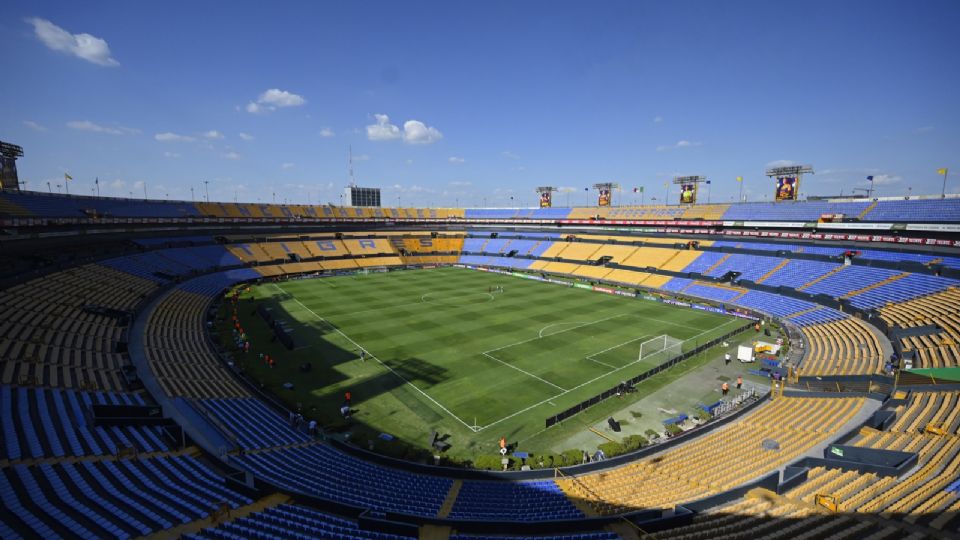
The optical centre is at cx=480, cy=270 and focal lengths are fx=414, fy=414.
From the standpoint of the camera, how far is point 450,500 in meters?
16.8

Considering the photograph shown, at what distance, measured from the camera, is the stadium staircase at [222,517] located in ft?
35.8

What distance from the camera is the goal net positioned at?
34938 millimetres

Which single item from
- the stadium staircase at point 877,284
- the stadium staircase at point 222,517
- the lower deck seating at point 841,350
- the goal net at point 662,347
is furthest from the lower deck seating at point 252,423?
the stadium staircase at point 877,284

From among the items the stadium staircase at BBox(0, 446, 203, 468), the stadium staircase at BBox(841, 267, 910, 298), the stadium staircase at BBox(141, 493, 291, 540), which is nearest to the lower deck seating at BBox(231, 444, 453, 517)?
the stadium staircase at BBox(141, 493, 291, 540)

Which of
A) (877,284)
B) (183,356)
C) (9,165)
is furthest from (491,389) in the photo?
(9,165)

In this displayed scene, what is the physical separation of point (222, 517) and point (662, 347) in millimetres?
34289

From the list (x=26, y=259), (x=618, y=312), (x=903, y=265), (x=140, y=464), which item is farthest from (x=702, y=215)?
(x=26, y=259)

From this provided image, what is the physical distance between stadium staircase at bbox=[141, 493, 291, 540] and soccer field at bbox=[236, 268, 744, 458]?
911 cm

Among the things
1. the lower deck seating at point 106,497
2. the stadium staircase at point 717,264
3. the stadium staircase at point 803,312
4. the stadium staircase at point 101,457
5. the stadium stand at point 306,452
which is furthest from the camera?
the stadium staircase at point 717,264

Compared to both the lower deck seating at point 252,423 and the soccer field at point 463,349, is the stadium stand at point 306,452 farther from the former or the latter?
the soccer field at point 463,349

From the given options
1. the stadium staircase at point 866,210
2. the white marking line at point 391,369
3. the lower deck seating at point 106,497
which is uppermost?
the stadium staircase at point 866,210

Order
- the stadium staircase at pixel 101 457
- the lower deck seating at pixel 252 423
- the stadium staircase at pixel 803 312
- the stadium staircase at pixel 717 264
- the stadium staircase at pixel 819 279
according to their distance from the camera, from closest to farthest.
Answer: the stadium staircase at pixel 101 457, the lower deck seating at pixel 252 423, the stadium staircase at pixel 803 312, the stadium staircase at pixel 819 279, the stadium staircase at pixel 717 264

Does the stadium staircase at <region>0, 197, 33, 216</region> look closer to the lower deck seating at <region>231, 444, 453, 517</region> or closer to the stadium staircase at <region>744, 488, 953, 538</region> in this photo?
the lower deck seating at <region>231, 444, 453, 517</region>

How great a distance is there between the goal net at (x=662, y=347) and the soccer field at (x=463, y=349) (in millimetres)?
460
